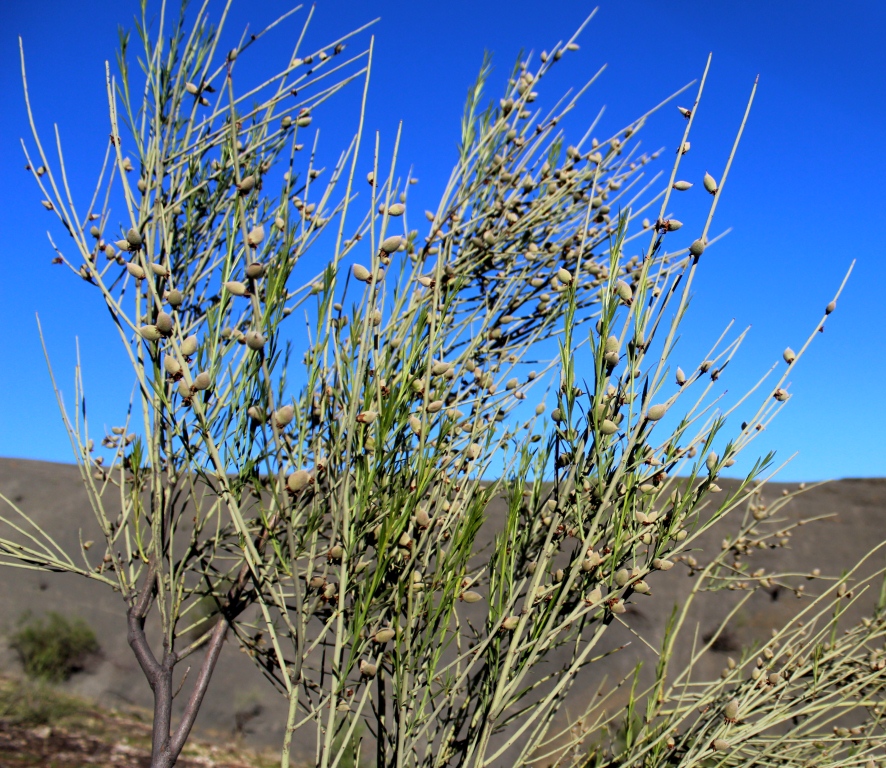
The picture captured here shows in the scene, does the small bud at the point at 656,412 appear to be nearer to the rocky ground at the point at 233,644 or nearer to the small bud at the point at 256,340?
the small bud at the point at 256,340

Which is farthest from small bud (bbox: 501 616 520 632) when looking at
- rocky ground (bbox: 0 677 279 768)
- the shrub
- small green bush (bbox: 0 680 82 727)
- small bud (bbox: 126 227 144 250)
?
small green bush (bbox: 0 680 82 727)

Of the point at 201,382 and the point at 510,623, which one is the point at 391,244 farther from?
the point at 510,623

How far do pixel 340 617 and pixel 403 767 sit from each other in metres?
0.36

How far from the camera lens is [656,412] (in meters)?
1.23

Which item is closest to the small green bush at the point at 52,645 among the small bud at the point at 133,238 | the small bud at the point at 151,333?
the small bud at the point at 133,238

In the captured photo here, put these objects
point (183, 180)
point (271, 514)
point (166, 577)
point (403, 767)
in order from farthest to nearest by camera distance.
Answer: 1. point (183, 180)
2. point (166, 577)
3. point (271, 514)
4. point (403, 767)

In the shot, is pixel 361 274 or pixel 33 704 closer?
Result: pixel 361 274

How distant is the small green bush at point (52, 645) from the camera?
7414 mm

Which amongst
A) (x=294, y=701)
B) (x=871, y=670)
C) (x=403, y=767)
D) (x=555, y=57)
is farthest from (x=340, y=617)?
(x=555, y=57)

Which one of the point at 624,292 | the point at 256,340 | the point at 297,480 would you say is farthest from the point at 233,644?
the point at 624,292

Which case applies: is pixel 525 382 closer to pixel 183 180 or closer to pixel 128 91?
pixel 183 180

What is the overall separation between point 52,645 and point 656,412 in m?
8.22

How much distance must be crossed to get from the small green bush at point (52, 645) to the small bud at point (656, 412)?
813 cm

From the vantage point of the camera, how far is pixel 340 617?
1191 millimetres
